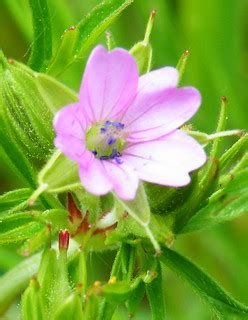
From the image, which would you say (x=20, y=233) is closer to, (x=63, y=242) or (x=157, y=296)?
(x=63, y=242)

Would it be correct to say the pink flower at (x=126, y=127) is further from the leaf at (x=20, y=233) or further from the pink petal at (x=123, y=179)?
the leaf at (x=20, y=233)

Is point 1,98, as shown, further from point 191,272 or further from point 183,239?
point 183,239

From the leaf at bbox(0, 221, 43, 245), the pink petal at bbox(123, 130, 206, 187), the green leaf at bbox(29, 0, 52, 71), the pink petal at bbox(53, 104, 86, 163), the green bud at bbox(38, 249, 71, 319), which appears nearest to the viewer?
the pink petal at bbox(53, 104, 86, 163)

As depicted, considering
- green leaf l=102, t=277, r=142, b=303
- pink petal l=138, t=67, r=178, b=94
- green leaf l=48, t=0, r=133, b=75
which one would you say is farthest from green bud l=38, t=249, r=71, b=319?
green leaf l=48, t=0, r=133, b=75

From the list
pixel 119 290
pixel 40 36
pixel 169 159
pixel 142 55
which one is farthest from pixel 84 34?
pixel 119 290

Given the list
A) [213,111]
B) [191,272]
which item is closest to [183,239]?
A: [213,111]

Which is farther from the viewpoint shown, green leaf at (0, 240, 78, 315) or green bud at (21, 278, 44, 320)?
green leaf at (0, 240, 78, 315)

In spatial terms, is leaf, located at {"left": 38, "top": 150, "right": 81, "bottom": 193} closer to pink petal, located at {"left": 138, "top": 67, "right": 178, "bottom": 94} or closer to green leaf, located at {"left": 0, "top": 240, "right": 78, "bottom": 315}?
pink petal, located at {"left": 138, "top": 67, "right": 178, "bottom": 94}
